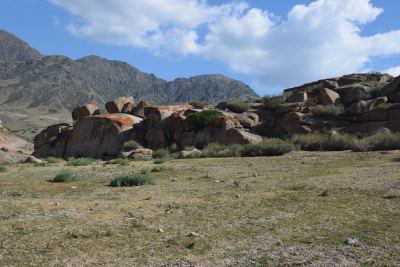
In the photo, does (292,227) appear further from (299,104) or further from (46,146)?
(46,146)

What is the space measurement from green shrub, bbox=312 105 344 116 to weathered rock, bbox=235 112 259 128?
4432 millimetres

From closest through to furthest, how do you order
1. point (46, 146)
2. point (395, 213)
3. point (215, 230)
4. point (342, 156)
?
point (215, 230) → point (395, 213) → point (342, 156) → point (46, 146)

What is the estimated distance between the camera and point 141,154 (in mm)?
33469

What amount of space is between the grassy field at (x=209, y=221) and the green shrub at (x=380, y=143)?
25.8 ft

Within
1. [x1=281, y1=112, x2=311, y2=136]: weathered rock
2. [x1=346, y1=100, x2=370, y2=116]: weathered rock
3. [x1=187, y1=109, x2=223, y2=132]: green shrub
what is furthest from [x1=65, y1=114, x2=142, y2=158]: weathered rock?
[x1=346, y1=100, x2=370, y2=116]: weathered rock

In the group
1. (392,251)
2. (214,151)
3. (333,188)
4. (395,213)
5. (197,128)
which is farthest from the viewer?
(197,128)

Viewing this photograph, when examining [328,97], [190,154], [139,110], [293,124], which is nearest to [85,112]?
[139,110]

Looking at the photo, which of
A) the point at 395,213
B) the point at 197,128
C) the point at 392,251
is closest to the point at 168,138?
the point at 197,128

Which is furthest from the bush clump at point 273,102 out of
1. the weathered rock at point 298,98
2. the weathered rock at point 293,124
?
the weathered rock at point 293,124

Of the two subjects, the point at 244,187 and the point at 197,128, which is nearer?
the point at 244,187

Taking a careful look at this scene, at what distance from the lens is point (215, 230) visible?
33.6 feet

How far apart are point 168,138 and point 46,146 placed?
39.1 ft

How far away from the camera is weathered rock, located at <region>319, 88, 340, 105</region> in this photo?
37.0 m

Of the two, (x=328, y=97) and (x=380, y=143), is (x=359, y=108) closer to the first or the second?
(x=328, y=97)
